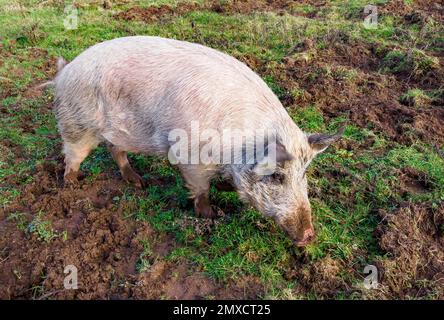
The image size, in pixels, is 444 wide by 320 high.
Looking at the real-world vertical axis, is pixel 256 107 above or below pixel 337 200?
above

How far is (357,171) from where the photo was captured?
518 centimetres

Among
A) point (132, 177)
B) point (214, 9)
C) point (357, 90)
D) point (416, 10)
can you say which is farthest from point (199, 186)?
point (416, 10)

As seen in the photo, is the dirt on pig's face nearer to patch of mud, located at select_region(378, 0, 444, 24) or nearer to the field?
the field

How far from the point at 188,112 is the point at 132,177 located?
1449 millimetres

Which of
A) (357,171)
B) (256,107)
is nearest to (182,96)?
(256,107)

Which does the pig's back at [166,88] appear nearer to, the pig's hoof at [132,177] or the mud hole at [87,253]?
the pig's hoof at [132,177]

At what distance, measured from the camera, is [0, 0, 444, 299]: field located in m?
3.80

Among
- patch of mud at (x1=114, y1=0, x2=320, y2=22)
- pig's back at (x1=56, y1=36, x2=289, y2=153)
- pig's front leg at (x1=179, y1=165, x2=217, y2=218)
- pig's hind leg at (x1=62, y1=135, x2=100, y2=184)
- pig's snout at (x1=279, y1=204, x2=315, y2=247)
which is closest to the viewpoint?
pig's snout at (x1=279, y1=204, x2=315, y2=247)

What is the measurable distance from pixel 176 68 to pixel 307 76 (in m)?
3.61

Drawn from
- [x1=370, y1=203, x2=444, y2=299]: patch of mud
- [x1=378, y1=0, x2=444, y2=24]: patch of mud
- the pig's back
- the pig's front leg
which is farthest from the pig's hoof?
[x1=378, y1=0, x2=444, y2=24]: patch of mud

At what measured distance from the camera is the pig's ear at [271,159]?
3475 mm

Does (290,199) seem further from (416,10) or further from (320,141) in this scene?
(416,10)
